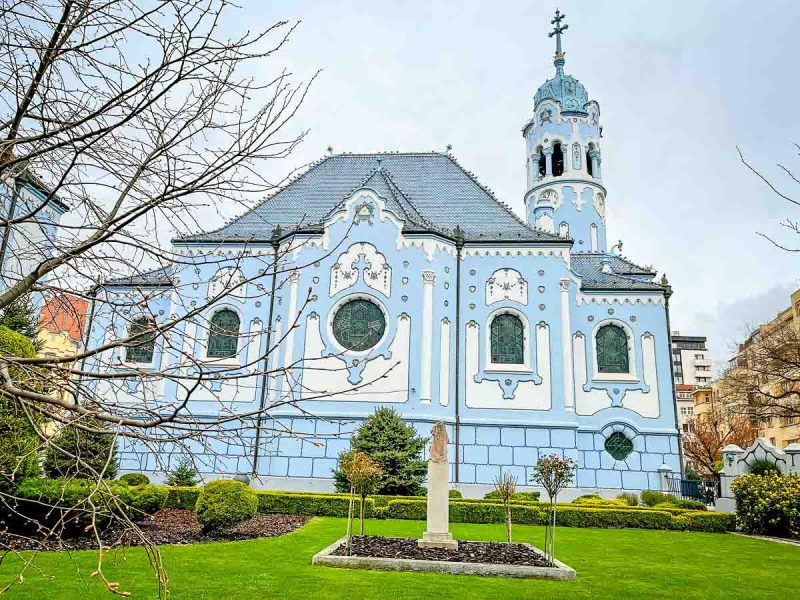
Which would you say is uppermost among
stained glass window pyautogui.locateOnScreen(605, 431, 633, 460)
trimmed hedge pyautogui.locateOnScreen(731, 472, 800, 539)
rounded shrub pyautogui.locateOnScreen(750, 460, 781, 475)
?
stained glass window pyautogui.locateOnScreen(605, 431, 633, 460)

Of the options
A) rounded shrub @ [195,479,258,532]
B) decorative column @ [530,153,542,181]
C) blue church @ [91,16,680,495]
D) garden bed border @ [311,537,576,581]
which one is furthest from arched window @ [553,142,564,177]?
garden bed border @ [311,537,576,581]

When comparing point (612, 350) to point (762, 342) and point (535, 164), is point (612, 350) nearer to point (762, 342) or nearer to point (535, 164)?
point (762, 342)

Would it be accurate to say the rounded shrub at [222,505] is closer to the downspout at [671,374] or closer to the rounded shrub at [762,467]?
the rounded shrub at [762,467]

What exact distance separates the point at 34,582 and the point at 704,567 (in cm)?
1101

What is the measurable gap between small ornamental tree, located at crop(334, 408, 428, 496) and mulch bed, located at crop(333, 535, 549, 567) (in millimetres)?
7314

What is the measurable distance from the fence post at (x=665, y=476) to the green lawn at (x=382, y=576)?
9.30 m

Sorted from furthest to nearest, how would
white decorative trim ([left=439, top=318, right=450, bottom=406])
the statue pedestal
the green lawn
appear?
white decorative trim ([left=439, top=318, right=450, bottom=406]), the statue pedestal, the green lawn

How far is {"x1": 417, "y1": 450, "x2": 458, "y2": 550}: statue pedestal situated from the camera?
1144cm

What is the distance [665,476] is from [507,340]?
303 inches

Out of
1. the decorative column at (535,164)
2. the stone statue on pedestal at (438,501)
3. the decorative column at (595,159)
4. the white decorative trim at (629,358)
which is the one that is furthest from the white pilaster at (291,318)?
the decorative column at (595,159)

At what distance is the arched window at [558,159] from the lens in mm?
31578

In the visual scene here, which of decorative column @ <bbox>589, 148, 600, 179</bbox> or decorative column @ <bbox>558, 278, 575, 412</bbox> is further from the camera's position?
decorative column @ <bbox>589, 148, 600, 179</bbox>

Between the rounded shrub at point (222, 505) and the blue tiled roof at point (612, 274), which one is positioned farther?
the blue tiled roof at point (612, 274)

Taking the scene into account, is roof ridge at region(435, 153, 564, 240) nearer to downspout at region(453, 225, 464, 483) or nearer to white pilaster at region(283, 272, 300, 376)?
downspout at region(453, 225, 464, 483)
